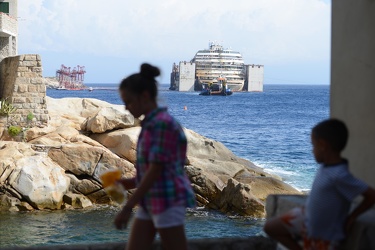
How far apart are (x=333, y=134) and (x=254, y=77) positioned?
5179 inches

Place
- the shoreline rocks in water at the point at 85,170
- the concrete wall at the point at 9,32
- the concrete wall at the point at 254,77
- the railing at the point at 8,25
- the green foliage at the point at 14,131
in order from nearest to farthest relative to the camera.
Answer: the shoreline rocks in water at the point at 85,170, the green foliage at the point at 14,131, the railing at the point at 8,25, the concrete wall at the point at 9,32, the concrete wall at the point at 254,77

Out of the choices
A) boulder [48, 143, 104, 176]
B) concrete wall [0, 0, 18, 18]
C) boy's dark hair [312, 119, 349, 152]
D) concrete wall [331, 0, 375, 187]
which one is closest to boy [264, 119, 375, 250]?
boy's dark hair [312, 119, 349, 152]

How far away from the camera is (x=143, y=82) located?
4.05 m

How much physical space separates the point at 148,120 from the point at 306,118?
71622mm

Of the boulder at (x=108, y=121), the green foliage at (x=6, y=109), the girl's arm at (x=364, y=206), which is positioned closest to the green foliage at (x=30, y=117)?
the green foliage at (x=6, y=109)

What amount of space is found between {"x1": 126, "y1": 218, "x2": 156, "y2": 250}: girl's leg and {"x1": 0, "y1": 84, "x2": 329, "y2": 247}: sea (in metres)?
0.72

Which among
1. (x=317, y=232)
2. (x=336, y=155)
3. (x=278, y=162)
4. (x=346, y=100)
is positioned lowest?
(x=278, y=162)

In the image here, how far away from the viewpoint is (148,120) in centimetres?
397

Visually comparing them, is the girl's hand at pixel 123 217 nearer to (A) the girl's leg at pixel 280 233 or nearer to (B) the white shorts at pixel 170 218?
(B) the white shorts at pixel 170 218

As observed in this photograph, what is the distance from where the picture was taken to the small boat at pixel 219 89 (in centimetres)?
11694

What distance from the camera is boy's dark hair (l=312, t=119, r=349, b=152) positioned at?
3.74 meters

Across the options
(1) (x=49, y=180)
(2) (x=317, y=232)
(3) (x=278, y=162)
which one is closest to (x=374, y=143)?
(2) (x=317, y=232)

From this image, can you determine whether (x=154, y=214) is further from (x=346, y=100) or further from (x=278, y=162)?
(x=278, y=162)

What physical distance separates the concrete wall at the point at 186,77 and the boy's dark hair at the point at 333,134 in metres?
122
